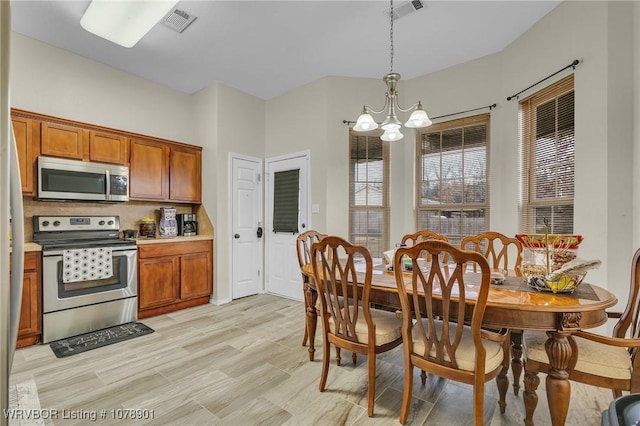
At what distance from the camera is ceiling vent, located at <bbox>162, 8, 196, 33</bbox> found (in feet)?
8.96

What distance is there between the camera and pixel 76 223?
3287 millimetres

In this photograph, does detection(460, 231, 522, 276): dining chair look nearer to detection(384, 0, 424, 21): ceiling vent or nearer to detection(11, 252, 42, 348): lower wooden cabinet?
detection(384, 0, 424, 21): ceiling vent

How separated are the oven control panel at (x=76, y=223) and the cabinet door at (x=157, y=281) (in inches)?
26.0

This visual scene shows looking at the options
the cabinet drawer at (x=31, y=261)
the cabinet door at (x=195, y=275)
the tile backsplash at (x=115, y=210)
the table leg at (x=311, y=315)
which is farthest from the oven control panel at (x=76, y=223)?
the table leg at (x=311, y=315)

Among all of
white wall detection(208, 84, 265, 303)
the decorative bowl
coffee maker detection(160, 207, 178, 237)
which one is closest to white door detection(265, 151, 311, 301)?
white wall detection(208, 84, 265, 303)

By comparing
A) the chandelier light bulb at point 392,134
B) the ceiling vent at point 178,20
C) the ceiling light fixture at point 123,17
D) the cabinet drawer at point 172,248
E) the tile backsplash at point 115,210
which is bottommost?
the cabinet drawer at point 172,248

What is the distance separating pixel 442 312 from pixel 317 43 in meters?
3.04

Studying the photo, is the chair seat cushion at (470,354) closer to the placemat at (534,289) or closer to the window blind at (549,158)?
the placemat at (534,289)

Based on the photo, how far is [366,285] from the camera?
1.74 m

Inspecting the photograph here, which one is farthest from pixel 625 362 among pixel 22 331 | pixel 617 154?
pixel 22 331

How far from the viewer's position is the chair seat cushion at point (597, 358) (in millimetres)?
1455

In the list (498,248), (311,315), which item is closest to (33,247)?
(311,315)

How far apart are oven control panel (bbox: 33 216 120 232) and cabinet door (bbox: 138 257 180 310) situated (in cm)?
66

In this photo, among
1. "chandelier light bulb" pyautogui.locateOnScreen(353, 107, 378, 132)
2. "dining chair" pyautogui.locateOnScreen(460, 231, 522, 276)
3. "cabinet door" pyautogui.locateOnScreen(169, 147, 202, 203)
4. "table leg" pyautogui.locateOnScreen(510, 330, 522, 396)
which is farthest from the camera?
"cabinet door" pyautogui.locateOnScreen(169, 147, 202, 203)
